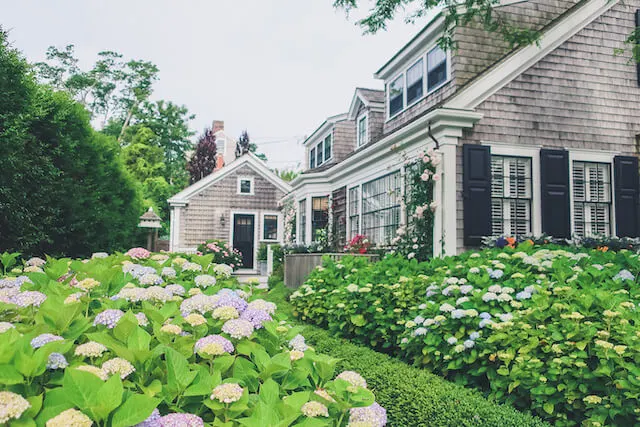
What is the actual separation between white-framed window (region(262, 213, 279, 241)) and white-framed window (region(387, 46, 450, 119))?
9.17m

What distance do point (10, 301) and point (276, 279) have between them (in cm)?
1021

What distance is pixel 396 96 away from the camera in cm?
1177

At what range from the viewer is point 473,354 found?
10.3ft

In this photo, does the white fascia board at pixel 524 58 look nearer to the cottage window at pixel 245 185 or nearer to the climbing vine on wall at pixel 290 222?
the climbing vine on wall at pixel 290 222

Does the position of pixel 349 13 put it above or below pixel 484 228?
above

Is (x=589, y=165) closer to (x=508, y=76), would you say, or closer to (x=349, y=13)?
(x=508, y=76)

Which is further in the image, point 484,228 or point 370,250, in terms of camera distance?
point 370,250

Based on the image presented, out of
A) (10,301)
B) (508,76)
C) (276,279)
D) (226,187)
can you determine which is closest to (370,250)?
(276,279)

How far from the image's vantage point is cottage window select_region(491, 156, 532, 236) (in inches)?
331

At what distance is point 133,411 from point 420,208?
7.66 meters

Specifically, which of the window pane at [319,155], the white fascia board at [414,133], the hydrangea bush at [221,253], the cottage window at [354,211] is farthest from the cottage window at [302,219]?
the cottage window at [354,211]

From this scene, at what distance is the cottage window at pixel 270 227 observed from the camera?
784 inches

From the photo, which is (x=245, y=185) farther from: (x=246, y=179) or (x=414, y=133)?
(x=414, y=133)

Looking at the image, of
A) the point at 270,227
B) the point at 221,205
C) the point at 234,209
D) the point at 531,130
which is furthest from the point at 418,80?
the point at 221,205
